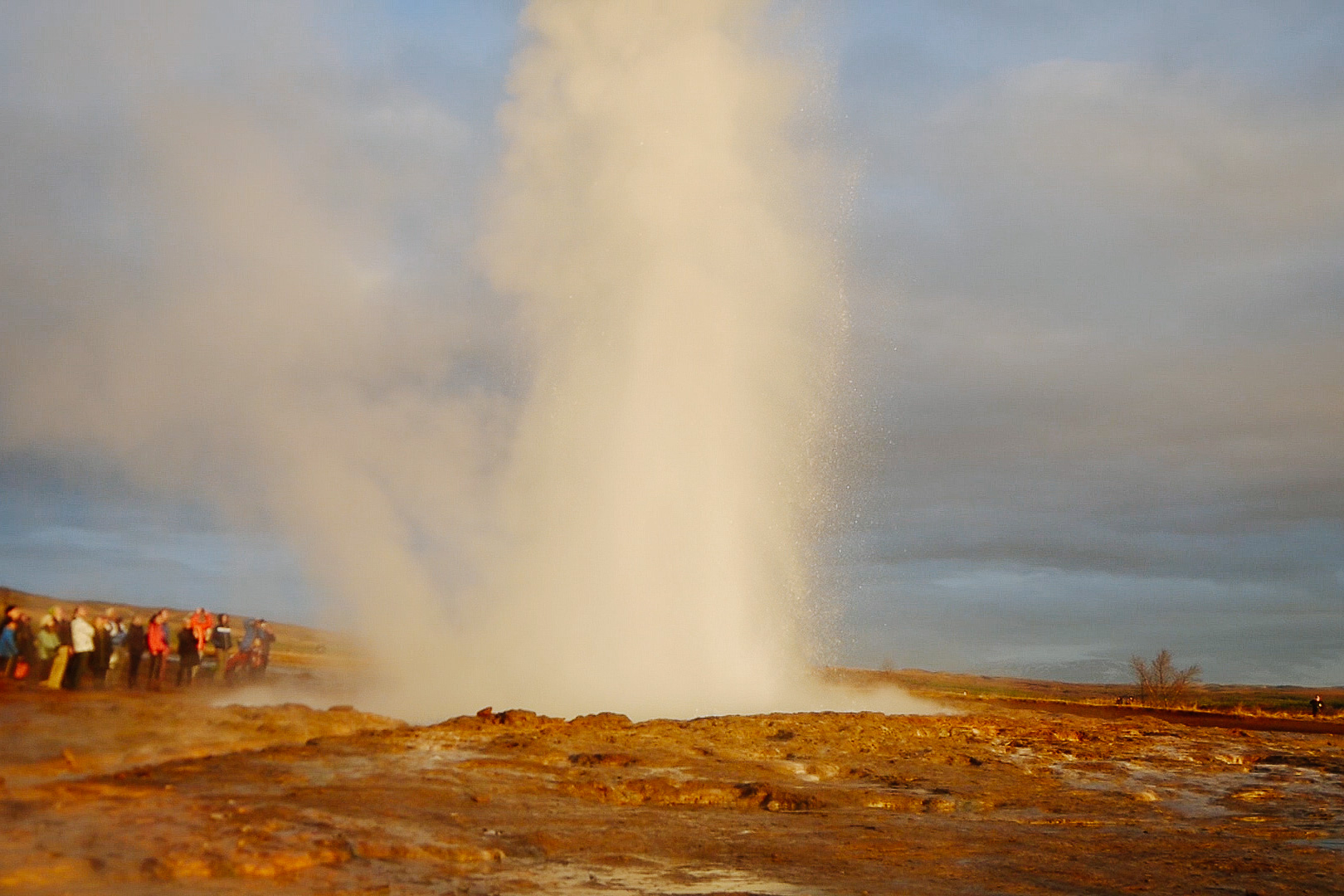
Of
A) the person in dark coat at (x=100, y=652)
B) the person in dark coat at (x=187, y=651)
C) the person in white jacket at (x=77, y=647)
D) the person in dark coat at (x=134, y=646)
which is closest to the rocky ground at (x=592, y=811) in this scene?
the person in white jacket at (x=77, y=647)

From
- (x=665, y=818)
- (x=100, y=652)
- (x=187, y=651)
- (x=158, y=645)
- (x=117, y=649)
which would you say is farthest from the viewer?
(x=117, y=649)

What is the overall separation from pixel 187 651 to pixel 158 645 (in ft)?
2.19

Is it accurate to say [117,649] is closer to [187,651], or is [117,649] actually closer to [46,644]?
[187,651]

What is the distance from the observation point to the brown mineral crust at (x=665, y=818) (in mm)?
7301

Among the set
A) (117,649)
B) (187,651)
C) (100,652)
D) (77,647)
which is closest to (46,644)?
(77,647)

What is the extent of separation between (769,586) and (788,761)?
847 centimetres

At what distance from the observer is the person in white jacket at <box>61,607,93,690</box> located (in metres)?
13.1

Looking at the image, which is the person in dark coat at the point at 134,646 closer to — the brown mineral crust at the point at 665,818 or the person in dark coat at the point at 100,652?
the person in dark coat at the point at 100,652

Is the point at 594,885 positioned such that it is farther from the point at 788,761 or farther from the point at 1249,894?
the point at 788,761

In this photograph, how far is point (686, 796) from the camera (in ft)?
37.6

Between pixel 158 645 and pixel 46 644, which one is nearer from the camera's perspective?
pixel 46 644

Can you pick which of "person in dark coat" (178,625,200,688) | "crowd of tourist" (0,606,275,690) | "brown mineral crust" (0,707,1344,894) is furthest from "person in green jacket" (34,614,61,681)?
"brown mineral crust" (0,707,1344,894)

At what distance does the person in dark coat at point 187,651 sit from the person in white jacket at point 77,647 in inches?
86.6

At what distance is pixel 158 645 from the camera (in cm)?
1498
